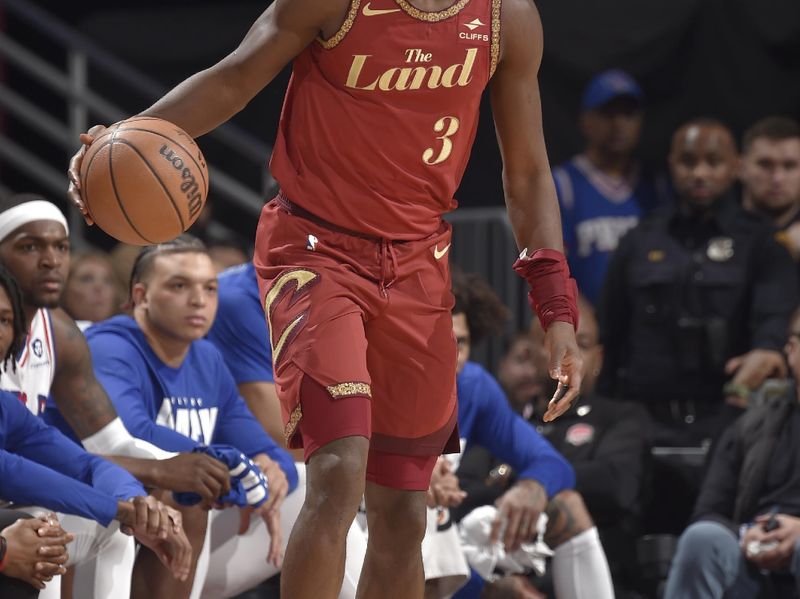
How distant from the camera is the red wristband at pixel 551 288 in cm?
355

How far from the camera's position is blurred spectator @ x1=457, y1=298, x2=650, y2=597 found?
5.64 meters

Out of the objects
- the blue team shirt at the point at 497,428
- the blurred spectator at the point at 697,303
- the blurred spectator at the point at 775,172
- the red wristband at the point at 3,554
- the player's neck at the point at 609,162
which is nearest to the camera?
the red wristband at the point at 3,554

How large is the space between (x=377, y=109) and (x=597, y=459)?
2685mm

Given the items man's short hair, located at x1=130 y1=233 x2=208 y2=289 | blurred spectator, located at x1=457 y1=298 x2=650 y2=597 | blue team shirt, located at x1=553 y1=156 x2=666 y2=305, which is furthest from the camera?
blue team shirt, located at x1=553 y1=156 x2=666 y2=305

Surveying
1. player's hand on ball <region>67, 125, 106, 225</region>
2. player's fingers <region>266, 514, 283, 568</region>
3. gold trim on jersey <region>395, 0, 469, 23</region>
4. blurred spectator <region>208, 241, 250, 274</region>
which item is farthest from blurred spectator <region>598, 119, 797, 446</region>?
player's hand on ball <region>67, 125, 106, 225</region>

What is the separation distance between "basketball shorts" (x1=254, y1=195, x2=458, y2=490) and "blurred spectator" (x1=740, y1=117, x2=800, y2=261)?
352cm

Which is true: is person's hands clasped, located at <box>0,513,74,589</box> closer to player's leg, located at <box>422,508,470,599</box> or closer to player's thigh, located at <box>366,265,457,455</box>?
player's thigh, located at <box>366,265,457,455</box>

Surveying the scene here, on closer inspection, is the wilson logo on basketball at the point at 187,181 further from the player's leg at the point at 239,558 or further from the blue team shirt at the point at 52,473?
the player's leg at the point at 239,558

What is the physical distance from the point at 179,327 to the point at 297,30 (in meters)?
1.75

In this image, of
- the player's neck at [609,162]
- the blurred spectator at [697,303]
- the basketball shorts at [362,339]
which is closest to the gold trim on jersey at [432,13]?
the basketball shorts at [362,339]

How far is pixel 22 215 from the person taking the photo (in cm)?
470

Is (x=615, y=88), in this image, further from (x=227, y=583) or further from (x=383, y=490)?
(x=383, y=490)

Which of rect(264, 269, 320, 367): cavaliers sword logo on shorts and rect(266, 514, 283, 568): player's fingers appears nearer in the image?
rect(264, 269, 320, 367): cavaliers sword logo on shorts

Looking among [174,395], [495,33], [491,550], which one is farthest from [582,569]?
[495,33]
